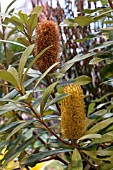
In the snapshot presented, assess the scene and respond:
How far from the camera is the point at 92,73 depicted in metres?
2.12

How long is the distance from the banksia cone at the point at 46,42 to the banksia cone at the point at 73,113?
100 millimetres

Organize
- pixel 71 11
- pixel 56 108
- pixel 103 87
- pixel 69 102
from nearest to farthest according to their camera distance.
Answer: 1. pixel 69 102
2. pixel 56 108
3. pixel 103 87
4. pixel 71 11

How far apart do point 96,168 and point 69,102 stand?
0.17 m

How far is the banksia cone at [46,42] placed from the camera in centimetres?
65

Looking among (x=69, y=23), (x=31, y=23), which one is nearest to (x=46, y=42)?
(x=31, y=23)

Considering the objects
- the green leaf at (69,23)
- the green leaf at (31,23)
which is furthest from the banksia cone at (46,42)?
the green leaf at (69,23)

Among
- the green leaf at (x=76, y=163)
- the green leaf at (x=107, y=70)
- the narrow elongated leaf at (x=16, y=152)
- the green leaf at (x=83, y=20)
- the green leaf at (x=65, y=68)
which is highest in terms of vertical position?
the green leaf at (x=83, y=20)

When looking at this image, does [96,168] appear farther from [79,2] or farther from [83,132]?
[79,2]

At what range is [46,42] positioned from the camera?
0.65m

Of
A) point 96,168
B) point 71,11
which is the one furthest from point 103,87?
point 96,168

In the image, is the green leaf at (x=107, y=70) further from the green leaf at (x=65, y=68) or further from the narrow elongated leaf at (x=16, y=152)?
the narrow elongated leaf at (x=16, y=152)

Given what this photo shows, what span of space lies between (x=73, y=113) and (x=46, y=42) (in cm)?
16

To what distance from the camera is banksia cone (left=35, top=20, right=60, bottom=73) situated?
0.65m

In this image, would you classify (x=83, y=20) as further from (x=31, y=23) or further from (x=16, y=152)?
(x=16, y=152)
